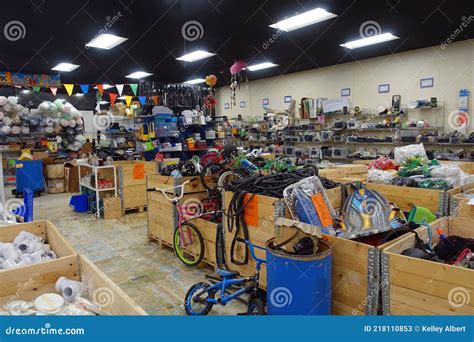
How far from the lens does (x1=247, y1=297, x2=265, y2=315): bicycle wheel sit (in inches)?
106

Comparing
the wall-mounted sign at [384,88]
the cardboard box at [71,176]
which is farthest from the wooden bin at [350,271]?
the cardboard box at [71,176]

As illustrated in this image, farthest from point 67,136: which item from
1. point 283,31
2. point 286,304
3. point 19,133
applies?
point 286,304

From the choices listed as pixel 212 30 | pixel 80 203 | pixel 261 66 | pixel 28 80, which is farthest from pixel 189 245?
pixel 28 80

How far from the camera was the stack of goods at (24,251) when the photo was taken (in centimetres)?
223

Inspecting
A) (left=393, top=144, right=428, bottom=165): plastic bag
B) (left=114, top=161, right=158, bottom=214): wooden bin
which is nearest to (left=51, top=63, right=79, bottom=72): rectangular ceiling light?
(left=114, top=161, right=158, bottom=214): wooden bin

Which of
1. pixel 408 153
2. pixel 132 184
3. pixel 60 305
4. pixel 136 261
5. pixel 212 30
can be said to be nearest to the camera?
pixel 60 305

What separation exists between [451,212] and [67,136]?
10726 millimetres

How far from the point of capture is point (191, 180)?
4355mm

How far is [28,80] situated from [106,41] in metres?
4.92

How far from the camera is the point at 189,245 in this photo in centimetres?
405

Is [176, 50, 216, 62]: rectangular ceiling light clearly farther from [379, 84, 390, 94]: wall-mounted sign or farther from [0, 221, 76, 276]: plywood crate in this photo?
[0, 221, 76, 276]: plywood crate

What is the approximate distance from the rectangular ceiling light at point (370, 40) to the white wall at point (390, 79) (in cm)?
126

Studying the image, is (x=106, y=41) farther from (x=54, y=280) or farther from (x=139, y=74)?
(x=54, y=280)

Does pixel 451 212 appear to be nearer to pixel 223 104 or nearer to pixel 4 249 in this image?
pixel 4 249
